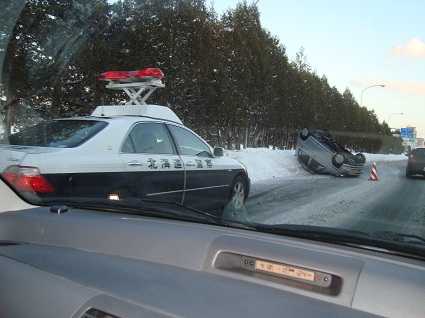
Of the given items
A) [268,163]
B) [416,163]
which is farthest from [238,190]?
[268,163]

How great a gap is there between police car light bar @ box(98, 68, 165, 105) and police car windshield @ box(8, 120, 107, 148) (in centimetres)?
173

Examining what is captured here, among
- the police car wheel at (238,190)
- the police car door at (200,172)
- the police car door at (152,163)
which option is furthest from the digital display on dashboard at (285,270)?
the police car wheel at (238,190)

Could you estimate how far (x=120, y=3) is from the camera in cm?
671

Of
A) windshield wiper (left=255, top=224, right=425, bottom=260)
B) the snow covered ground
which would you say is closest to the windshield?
windshield wiper (left=255, top=224, right=425, bottom=260)

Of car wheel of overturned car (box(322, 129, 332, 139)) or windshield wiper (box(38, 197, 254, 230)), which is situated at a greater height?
car wheel of overturned car (box(322, 129, 332, 139))

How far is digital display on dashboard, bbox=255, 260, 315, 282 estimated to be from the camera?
163cm

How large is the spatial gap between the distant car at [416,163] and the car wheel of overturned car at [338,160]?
222cm

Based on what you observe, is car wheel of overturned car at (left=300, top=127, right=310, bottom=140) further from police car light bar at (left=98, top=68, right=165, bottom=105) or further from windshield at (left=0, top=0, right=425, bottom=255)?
police car light bar at (left=98, top=68, right=165, bottom=105)

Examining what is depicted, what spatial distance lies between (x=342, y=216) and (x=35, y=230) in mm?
3993

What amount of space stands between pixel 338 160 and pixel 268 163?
109 inches

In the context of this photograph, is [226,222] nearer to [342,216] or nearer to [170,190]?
[170,190]

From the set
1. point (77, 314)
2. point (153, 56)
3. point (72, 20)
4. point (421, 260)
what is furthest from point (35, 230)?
point (153, 56)

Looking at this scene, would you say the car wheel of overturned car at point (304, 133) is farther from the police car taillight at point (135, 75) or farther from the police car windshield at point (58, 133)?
the police car windshield at point (58, 133)

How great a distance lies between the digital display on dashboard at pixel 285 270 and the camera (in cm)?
163
